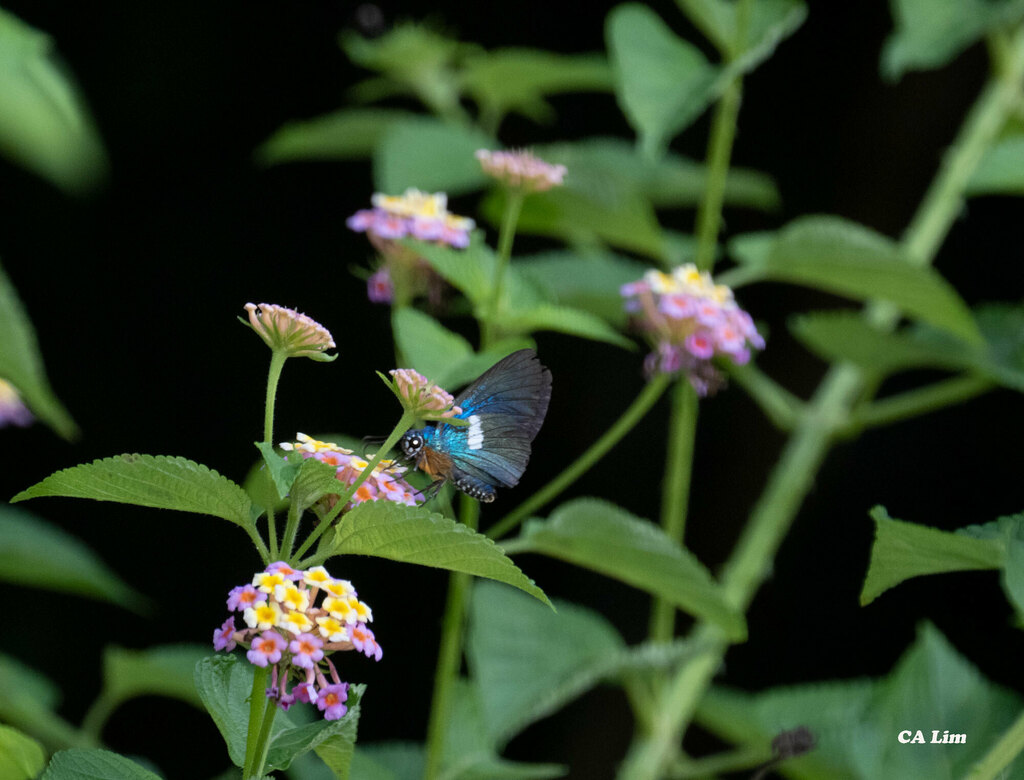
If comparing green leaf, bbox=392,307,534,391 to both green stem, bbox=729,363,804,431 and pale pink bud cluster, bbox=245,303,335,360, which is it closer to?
pale pink bud cluster, bbox=245,303,335,360

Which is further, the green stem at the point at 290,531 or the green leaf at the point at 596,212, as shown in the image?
the green leaf at the point at 596,212

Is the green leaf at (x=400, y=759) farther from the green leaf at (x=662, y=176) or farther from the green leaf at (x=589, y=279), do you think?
the green leaf at (x=662, y=176)

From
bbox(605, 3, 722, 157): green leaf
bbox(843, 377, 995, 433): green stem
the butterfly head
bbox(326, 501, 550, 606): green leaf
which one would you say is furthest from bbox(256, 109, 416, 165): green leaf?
bbox(326, 501, 550, 606): green leaf

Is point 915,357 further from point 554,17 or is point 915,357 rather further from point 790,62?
point 554,17

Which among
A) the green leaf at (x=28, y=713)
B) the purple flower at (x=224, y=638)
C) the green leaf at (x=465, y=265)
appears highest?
the green leaf at (x=465, y=265)

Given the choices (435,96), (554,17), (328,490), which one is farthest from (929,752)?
(554,17)

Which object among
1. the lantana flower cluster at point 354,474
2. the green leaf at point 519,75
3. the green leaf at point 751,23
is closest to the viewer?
the lantana flower cluster at point 354,474

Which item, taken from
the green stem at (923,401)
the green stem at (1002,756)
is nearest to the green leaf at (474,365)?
the green stem at (1002,756)

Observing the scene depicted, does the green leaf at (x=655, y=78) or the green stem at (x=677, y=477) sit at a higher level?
the green leaf at (x=655, y=78)

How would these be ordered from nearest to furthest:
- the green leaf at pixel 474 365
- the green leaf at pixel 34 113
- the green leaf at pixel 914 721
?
the green leaf at pixel 34 113 < the green leaf at pixel 474 365 < the green leaf at pixel 914 721
